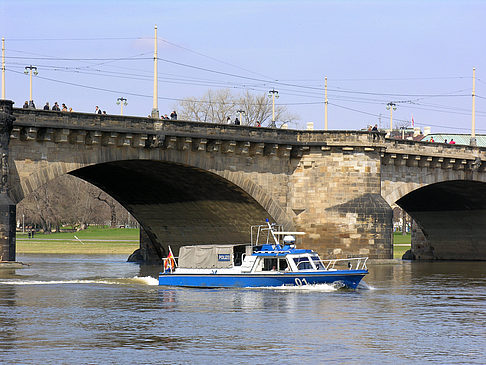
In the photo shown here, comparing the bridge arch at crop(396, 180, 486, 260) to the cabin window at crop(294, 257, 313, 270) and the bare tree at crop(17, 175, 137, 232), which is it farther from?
the bare tree at crop(17, 175, 137, 232)

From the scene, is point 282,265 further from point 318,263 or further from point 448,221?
point 448,221

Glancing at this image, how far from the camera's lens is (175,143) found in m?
55.7

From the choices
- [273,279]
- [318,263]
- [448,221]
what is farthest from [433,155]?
[273,279]

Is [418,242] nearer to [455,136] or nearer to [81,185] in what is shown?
[455,136]

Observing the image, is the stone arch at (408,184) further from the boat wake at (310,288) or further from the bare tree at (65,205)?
the bare tree at (65,205)

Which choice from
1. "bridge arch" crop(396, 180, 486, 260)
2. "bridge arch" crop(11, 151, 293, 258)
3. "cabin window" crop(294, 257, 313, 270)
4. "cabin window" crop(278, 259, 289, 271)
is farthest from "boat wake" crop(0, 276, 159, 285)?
"bridge arch" crop(396, 180, 486, 260)

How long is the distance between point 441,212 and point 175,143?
32640 mm

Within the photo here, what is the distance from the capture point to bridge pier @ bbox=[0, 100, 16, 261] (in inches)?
1881

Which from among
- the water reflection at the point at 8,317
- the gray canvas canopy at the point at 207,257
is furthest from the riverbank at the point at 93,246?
the water reflection at the point at 8,317

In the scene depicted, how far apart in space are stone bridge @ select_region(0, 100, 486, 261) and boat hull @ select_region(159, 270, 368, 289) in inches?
402

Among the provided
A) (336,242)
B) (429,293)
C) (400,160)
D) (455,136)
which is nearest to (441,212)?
(400,160)

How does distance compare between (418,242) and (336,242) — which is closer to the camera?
(336,242)

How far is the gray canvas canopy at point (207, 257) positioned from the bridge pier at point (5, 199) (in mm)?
8737

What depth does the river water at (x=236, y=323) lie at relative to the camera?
25641 mm
